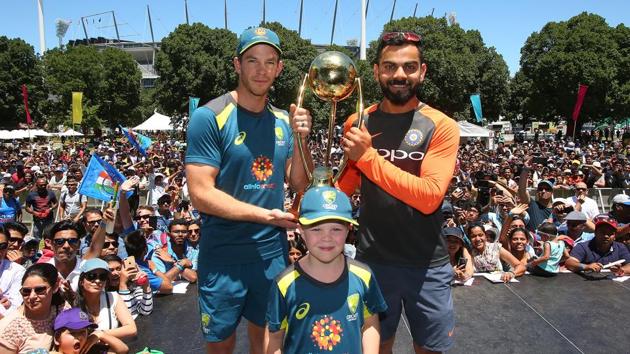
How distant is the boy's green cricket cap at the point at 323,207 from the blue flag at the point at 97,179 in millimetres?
5525

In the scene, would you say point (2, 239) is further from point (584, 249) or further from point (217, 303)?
point (584, 249)

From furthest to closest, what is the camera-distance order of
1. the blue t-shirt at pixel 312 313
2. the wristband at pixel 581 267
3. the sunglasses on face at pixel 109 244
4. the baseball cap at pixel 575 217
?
the baseball cap at pixel 575 217 < the wristband at pixel 581 267 < the sunglasses on face at pixel 109 244 < the blue t-shirt at pixel 312 313

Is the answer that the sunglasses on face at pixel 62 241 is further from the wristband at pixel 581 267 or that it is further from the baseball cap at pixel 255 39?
the wristband at pixel 581 267

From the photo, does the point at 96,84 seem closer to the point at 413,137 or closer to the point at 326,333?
the point at 413,137

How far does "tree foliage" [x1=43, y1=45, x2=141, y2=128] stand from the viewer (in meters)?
48.7

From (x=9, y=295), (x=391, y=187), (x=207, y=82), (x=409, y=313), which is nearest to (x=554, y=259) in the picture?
(x=409, y=313)

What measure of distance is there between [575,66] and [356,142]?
4176 cm

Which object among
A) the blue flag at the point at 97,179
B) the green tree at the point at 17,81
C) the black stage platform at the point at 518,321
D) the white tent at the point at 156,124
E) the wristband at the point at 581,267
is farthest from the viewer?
the green tree at the point at 17,81

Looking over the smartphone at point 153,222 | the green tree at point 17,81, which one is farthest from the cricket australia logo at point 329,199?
the green tree at point 17,81

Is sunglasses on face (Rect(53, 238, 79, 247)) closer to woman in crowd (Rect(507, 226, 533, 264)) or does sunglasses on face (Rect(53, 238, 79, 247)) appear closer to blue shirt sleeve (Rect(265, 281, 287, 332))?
blue shirt sleeve (Rect(265, 281, 287, 332))

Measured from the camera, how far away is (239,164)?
250 centimetres

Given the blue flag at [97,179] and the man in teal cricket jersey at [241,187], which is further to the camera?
the blue flag at [97,179]

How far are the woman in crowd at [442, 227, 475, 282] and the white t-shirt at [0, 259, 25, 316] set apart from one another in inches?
180

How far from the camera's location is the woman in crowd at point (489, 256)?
6227 mm
